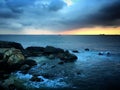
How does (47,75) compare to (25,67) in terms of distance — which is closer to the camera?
(47,75)

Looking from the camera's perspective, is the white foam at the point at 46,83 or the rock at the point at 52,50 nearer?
the white foam at the point at 46,83

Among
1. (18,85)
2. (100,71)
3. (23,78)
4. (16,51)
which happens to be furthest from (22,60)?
(100,71)

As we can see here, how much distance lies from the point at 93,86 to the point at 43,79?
930cm

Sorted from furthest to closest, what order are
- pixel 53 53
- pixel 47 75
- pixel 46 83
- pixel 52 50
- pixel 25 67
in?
pixel 52 50 → pixel 53 53 → pixel 25 67 → pixel 47 75 → pixel 46 83

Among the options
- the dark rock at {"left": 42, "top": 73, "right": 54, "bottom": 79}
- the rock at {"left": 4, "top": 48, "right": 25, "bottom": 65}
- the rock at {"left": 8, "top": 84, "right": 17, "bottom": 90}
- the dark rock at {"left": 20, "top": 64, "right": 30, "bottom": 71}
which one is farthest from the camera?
the rock at {"left": 4, "top": 48, "right": 25, "bottom": 65}

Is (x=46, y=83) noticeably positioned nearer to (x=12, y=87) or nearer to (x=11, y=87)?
(x=12, y=87)

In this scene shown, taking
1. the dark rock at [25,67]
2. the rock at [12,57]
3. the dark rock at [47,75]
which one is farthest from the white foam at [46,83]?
the rock at [12,57]

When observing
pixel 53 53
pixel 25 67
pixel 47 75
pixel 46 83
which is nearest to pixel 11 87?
pixel 46 83

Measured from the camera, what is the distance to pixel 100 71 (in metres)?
39.4

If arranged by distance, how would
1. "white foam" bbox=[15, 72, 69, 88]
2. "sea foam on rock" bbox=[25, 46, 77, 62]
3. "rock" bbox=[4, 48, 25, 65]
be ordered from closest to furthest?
1. "white foam" bbox=[15, 72, 69, 88]
2. "rock" bbox=[4, 48, 25, 65]
3. "sea foam on rock" bbox=[25, 46, 77, 62]

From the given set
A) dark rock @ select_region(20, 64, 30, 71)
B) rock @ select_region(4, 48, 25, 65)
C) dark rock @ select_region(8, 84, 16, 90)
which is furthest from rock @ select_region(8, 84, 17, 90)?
rock @ select_region(4, 48, 25, 65)

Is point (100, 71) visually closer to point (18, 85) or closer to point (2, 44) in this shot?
point (18, 85)

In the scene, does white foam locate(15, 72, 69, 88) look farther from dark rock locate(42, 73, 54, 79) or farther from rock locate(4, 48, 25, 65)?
rock locate(4, 48, 25, 65)

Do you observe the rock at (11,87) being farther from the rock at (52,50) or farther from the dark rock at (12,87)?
the rock at (52,50)
